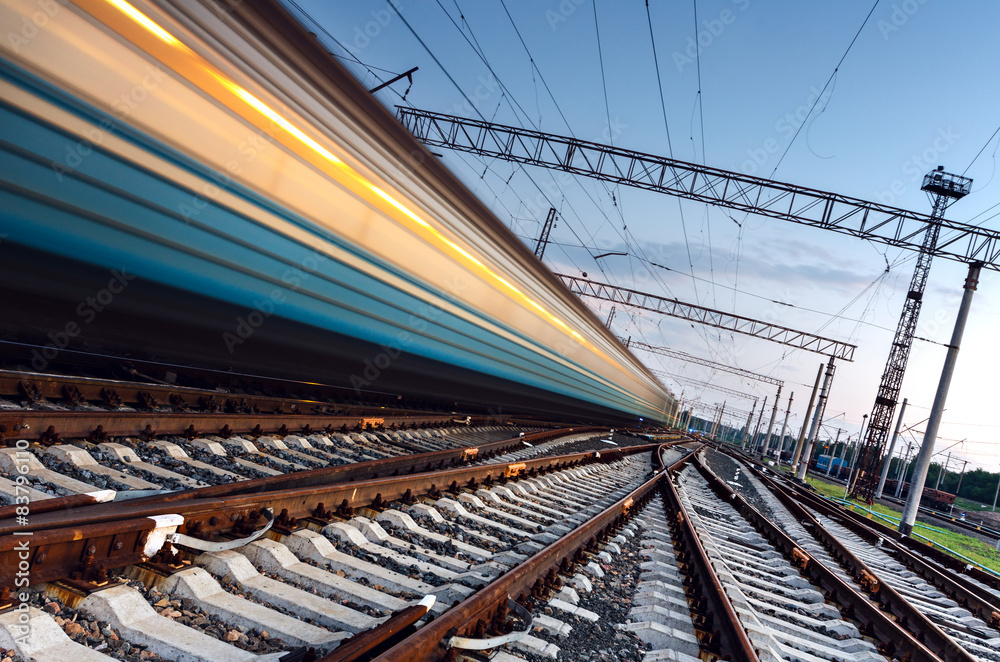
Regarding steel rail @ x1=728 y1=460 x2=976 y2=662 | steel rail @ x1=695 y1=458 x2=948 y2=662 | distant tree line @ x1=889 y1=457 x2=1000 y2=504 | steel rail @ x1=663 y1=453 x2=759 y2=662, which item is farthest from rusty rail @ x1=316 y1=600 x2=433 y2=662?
distant tree line @ x1=889 y1=457 x2=1000 y2=504

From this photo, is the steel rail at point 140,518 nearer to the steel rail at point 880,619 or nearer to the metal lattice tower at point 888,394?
the steel rail at point 880,619

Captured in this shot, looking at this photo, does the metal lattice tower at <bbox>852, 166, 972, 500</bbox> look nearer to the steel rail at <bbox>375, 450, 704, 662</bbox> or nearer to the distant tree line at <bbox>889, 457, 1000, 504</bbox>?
the steel rail at <bbox>375, 450, 704, 662</bbox>

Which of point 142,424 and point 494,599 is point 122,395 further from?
point 494,599

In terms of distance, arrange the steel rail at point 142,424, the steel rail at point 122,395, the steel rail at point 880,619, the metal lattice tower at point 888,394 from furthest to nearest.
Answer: the metal lattice tower at point 888,394 → the steel rail at point 880,619 → the steel rail at point 122,395 → the steel rail at point 142,424

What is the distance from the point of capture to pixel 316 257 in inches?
226

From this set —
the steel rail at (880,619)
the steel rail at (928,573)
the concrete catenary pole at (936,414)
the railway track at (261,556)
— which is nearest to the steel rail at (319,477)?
the railway track at (261,556)

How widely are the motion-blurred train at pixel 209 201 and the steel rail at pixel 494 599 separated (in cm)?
313

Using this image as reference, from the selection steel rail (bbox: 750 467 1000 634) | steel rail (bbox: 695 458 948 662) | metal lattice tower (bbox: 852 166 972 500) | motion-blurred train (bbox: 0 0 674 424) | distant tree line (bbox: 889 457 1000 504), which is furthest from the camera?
distant tree line (bbox: 889 457 1000 504)

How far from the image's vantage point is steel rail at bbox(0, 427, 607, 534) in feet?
7.83

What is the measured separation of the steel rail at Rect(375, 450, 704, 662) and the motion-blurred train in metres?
3.13

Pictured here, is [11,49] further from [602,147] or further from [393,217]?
[602,147]

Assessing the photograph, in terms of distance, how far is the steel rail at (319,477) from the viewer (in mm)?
2387

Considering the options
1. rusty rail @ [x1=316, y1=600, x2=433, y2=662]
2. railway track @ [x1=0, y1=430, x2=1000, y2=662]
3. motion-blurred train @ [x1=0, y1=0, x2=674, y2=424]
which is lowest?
railway track @ [x1=0, y1=430, x2=1000, y2=662]

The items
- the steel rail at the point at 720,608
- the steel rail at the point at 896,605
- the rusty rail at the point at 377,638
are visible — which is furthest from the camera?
the steel rail at the point at 896,605
